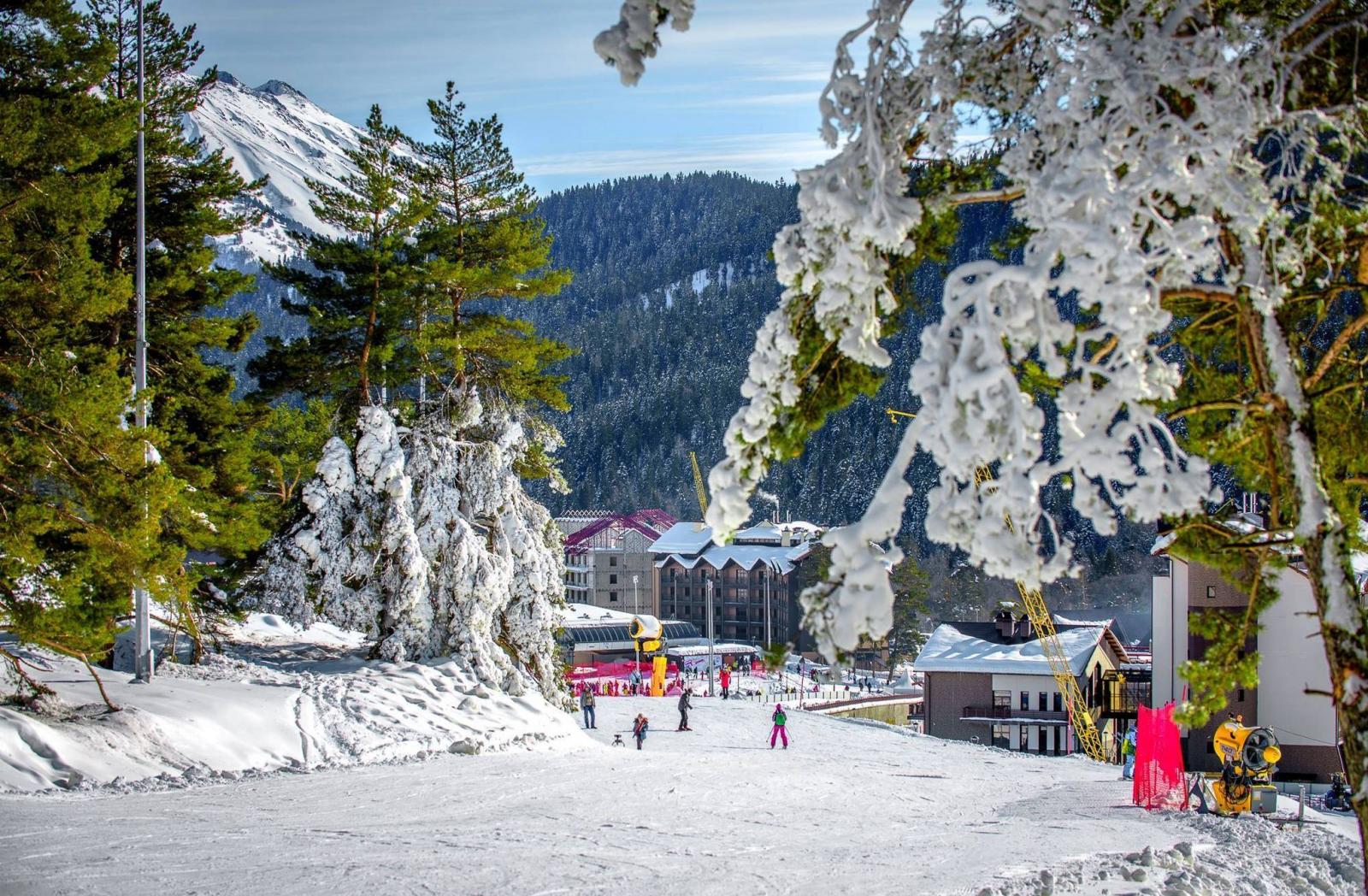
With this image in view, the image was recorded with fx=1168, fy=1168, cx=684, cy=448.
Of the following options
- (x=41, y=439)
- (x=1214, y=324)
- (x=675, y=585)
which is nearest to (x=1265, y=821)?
(x=1214, y=324)

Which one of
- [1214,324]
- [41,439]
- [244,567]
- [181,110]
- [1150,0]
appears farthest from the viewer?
[244,567]

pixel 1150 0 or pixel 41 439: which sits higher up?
pixel 1150 0

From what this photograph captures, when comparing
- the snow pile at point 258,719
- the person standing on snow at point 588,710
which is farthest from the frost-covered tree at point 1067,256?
the person standing on snow at point 588,710

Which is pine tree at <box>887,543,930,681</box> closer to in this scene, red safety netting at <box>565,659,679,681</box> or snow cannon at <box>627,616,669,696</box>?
red safety netting at <box>565,659,679,681</box>

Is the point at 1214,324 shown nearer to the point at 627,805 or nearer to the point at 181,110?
the point at 627,805

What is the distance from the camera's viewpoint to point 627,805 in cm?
1858

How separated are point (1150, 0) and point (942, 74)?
4.01 ft

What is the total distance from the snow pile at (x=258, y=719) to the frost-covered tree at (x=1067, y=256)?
14.7m

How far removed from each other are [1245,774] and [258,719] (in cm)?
1796

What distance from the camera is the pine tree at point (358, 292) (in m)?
30.1

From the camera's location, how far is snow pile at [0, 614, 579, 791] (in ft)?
57.3

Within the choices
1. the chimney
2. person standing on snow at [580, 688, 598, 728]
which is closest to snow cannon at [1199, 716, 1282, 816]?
person standing on snow at [580, 688, 598, 728]

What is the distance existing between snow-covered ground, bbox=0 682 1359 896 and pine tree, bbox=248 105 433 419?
468 inches

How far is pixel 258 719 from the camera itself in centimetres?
2173
